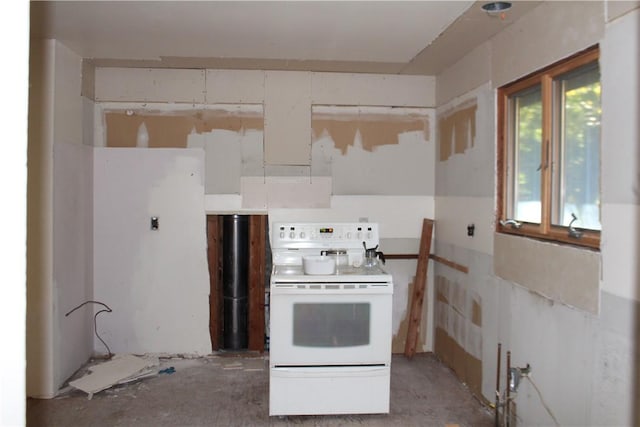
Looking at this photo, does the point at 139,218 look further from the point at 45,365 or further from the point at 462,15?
A: the point at 462,15

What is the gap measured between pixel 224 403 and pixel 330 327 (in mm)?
944

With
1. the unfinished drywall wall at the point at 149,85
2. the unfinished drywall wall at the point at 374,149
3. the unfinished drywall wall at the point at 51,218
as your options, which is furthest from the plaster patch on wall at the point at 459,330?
the unfinished drywall wall at the point at 51,218

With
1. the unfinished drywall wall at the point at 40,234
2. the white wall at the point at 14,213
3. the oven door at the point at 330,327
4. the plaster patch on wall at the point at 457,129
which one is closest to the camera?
the white wall at the point at 14,213

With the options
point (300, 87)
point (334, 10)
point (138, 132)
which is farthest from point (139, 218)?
point (334, 10)

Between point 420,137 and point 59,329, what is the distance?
314 cm

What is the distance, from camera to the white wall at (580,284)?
73.0 inches

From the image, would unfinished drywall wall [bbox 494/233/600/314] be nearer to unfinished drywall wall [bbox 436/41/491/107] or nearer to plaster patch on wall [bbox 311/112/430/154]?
unfinished drywall wall [bbox 436/41/491/107]

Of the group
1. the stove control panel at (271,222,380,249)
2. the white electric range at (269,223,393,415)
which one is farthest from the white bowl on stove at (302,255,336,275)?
the stove control panel at (271,222,380,249)

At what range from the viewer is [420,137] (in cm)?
429

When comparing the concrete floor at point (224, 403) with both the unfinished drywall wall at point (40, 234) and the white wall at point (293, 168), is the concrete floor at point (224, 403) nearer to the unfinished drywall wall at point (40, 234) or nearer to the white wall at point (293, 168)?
the unfinished drywall wall at point (40, 234)

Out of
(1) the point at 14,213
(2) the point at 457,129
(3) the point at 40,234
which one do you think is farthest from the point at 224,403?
(1) the point at 14,213

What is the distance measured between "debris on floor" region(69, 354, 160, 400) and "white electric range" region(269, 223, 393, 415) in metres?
1.27

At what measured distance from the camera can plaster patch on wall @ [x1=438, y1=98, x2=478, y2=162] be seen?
3.46m

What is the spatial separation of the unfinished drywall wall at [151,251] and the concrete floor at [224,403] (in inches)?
17.7
